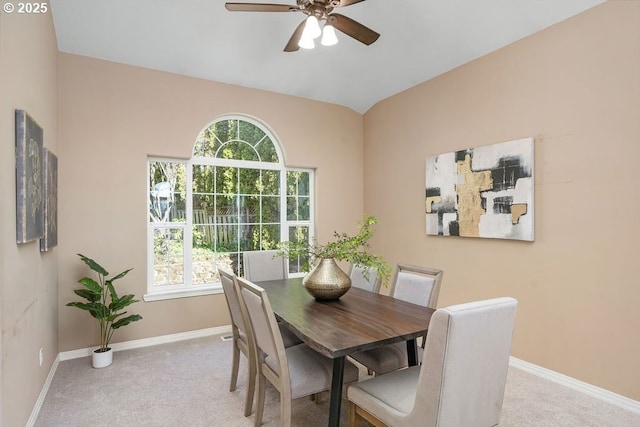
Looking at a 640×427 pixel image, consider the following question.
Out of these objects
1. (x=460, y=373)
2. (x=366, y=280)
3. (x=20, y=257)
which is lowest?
(x=460, y=373)

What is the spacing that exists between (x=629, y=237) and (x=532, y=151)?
95 cm

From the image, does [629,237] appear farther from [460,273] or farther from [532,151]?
[460,273]

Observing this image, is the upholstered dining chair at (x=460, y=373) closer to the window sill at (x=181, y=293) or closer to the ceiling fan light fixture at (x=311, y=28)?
the ceiling fan light fixture at (x=311, y=28)

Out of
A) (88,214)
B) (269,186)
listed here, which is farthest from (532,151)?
(88,214)

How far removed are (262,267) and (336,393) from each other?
5.76 feet

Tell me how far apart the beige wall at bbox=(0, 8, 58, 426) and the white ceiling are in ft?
1.70

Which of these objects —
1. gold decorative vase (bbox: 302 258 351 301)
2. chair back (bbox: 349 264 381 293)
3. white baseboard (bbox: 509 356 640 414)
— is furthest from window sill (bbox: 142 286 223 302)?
white baseboard (bbox: 509 356 640 414)

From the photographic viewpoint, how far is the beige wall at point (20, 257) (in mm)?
1740

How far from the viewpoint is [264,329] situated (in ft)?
6.21

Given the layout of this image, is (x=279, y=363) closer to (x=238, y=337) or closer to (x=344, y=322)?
(x=344, y=322)

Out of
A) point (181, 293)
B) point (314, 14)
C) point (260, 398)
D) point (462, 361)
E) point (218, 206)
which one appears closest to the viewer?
point (462, 361)

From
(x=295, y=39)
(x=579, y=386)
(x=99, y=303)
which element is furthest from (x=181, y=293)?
(x=579, y=386)

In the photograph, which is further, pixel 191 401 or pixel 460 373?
pixel 191 401

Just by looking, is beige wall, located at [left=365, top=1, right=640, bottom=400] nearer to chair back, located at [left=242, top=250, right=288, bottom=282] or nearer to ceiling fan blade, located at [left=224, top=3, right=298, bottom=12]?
chair back, located at [left=242, top=250, right=288, bottom=282]
